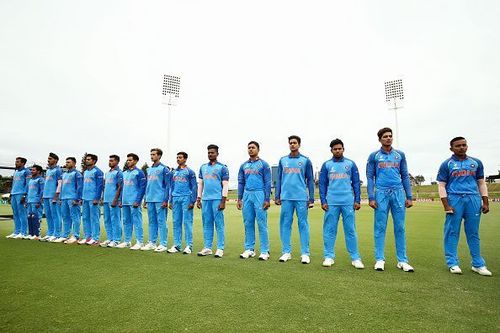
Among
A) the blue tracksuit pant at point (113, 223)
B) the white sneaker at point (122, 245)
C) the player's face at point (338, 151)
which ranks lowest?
the white sneaker at point (122, 245)

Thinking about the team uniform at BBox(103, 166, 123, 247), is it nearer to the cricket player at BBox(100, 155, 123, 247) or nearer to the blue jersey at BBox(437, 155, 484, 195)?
the cricket player at BBox(100, 155, 123, 247)

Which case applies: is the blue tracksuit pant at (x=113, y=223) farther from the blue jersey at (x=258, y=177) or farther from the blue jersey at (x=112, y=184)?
the blue jersey at (x=258, y=177)

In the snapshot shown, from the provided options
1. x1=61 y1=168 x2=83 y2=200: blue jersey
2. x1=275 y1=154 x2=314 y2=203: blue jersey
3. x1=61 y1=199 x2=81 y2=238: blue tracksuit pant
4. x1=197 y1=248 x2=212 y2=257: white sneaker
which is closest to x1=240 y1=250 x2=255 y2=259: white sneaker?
x1=197 y1=248 x2=212 y2=257: white sneaker

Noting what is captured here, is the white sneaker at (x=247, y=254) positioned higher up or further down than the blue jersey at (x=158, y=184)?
further down

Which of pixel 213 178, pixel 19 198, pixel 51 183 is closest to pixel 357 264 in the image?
pixel 213 178

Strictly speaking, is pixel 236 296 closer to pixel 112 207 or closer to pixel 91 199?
pixel 112 207

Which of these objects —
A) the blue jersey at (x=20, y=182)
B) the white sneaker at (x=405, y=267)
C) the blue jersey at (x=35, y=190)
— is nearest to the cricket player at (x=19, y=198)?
the blue jersey at (x=20, y=182)

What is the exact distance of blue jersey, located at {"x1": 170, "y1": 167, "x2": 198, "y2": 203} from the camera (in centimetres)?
668

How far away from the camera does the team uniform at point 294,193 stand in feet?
18.3

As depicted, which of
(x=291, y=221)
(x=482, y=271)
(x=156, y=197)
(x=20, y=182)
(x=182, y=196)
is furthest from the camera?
(x=20, y=182)

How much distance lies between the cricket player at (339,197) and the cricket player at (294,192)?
302 mm

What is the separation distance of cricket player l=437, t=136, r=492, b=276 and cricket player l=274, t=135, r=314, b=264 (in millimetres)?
2141

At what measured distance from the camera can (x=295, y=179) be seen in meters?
5.69

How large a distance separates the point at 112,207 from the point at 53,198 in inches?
86.0
